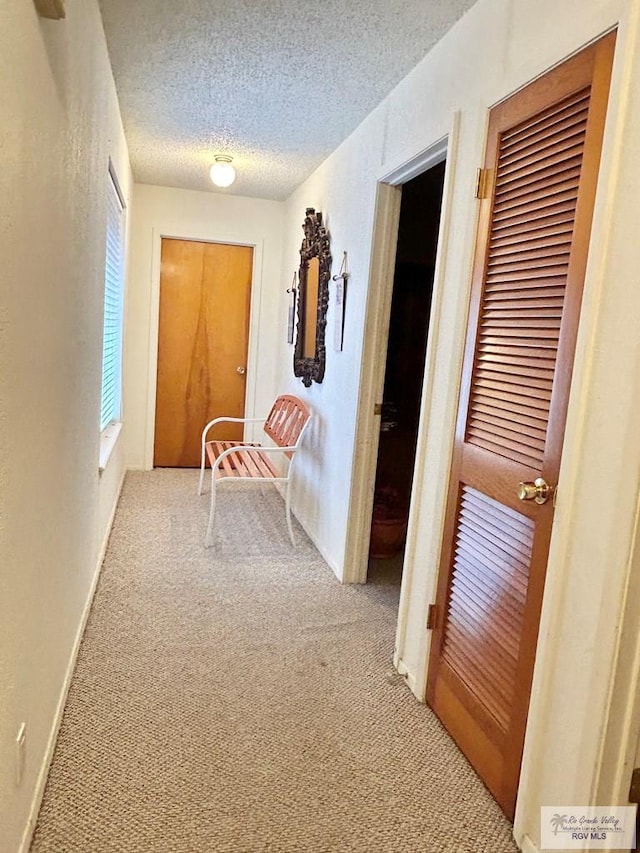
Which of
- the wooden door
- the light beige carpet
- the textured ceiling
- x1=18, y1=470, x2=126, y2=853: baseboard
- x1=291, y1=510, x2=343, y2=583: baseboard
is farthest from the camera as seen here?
the wooden door

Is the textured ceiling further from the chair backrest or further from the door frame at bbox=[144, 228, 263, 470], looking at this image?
the chair backrest

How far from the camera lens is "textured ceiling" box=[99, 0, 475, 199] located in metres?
2.12

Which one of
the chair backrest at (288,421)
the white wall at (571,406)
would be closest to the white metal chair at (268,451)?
the chair backrest at (288,421)

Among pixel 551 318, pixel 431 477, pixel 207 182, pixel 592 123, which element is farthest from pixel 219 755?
pixel 207 182

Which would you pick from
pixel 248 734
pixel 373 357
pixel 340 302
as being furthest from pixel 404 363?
pixel 248 734

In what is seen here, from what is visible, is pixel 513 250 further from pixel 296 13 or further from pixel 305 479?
pixel 305 479

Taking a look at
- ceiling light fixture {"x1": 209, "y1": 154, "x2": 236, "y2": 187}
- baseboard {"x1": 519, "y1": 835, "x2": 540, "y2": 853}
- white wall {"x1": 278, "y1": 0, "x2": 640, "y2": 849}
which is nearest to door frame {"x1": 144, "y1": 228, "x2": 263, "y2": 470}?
ceiling light fixture {"x1": 209, "y1": 154, "x2": 236, "y2": 187}

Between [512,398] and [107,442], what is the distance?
2542 mm

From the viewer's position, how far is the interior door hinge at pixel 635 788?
132 centimetres

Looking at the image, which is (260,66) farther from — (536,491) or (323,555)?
(323,555)

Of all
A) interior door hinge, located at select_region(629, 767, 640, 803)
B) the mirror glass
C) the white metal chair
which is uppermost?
the mirror glass

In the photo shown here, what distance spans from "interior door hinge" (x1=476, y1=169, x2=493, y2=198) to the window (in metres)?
2.00

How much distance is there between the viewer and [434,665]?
2062 millimetres

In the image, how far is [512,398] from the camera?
168 centimetres
